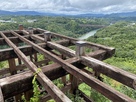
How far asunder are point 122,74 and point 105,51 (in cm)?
123

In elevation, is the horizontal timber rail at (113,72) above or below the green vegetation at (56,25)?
above

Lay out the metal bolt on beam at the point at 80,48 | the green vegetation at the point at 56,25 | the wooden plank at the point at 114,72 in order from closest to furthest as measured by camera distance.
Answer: the wooden plank at the point at 114,72 < the metal bolt on beam at the point at 80,48 < the green vegetation at the point at 56,25

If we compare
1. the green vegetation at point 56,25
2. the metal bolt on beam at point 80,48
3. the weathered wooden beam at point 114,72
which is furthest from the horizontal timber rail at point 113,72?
the green vegetation at point 56,25

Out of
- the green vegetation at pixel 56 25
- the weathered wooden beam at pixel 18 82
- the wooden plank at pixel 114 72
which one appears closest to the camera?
the weathered wooden beam at pixel 18 82

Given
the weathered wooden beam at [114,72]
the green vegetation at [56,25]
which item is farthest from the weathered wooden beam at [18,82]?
the green vegetation at [56,25]

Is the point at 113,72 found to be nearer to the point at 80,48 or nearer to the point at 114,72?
the point at 114,72

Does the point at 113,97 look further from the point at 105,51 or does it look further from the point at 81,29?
the point at 81,29

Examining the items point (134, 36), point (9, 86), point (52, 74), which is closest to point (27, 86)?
point (9, 86)

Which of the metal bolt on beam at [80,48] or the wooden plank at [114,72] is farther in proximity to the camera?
the metal bolt on beam at [80,48]

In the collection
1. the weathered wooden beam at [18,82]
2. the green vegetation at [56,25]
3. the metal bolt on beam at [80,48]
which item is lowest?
the green vegetation at [56,25]

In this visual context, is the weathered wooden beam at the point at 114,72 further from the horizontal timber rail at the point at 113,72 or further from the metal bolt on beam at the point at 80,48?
the metal bolt on beam at the point at 80,48

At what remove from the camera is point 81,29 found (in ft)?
299

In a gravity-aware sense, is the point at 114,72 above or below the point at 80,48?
below

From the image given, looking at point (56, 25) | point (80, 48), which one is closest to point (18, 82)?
point (80, 48)
